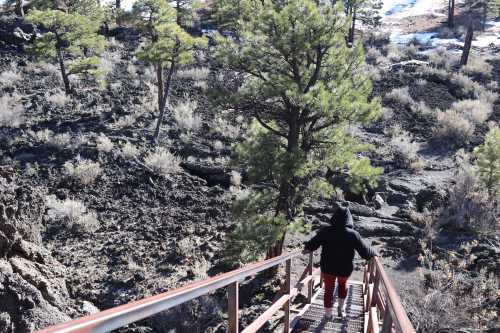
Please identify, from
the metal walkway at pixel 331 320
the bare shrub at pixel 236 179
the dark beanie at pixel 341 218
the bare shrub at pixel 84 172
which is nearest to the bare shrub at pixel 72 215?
the bare shrub at pixel 84 172

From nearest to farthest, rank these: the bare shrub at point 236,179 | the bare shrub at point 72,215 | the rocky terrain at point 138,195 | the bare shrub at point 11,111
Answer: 1. the rocky terrain at point 138,195
2. the bare shrub at point 72,215
3. the bare shrub at point 236,179
4. the bare shrub at point 11,111

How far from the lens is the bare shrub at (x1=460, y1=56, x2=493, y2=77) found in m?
34.6

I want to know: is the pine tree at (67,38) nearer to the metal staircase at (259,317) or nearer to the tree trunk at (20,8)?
the tree trunk at (20,8)

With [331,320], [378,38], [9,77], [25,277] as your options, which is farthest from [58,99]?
[378,38]

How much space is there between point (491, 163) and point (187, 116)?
14094mm

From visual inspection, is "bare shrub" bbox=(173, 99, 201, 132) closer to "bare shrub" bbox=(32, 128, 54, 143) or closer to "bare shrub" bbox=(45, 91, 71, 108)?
"bare shrub" bbox=(45, 91, 71, 108)

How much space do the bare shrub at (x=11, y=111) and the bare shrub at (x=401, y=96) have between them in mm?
21999

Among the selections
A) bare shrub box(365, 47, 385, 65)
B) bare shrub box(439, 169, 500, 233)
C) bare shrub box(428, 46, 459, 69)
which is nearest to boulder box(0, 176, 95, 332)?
bare shrub box(439, 169, 500, 233)

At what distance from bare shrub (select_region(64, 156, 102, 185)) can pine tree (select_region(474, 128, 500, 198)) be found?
47.3 ft

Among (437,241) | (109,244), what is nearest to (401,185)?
(437,241)

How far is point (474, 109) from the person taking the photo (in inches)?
1062

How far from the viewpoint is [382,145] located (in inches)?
900

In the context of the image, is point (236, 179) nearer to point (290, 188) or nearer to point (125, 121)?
point (290, 188)

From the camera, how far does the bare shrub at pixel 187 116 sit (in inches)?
858
